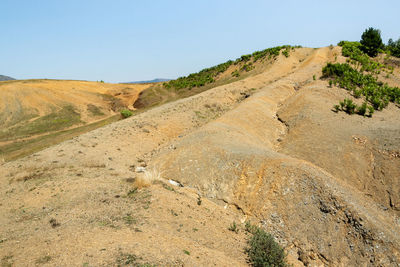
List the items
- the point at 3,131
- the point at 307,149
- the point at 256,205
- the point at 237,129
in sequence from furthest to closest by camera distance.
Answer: the point at 3,131
the point at 237,129
the point at 307,149
the point at 256,205

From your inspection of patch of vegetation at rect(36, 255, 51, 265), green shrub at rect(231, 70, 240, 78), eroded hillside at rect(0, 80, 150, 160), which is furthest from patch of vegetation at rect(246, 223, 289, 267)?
green shrub at rect(231, 70, 240, 78)

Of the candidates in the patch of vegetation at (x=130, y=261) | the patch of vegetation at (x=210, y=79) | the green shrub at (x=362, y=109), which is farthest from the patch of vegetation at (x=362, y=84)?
the patch of vegetation at (x=130, y=261)

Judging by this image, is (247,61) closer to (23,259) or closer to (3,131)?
(3,131)

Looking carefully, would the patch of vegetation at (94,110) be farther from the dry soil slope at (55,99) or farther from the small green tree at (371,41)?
the small green tree at (371,41)

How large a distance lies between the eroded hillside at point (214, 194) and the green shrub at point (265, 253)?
32cm

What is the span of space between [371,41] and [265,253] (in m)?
38.0

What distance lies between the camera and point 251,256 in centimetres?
627

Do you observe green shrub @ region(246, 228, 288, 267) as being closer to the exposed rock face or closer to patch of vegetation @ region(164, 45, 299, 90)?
the exposed rock face

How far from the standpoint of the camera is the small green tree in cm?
3334

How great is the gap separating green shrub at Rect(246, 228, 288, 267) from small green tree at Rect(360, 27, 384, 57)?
36.1 metres

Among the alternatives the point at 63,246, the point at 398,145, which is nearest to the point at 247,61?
the point at 398,145

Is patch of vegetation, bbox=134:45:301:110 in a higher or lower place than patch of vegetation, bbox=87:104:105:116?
higher

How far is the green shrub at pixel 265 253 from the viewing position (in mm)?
6070

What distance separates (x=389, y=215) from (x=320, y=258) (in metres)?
4.48
